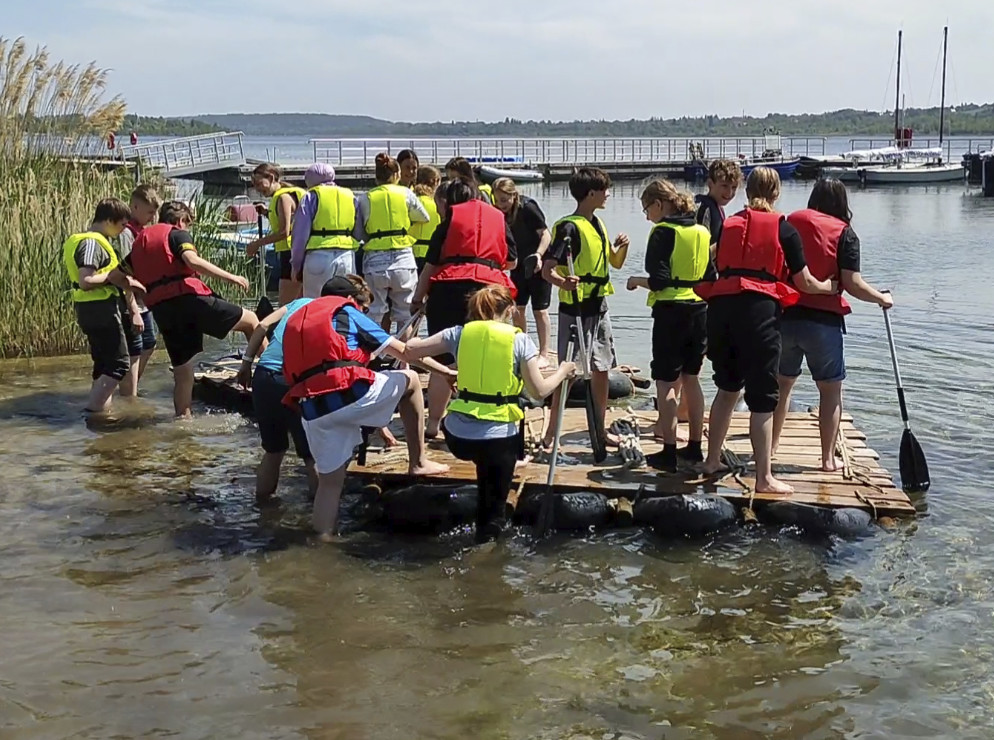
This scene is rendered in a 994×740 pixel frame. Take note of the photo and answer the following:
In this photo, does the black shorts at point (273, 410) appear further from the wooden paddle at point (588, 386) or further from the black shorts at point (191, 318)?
the black shorts at point (191, 318)

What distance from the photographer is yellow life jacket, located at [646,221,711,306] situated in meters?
7.12

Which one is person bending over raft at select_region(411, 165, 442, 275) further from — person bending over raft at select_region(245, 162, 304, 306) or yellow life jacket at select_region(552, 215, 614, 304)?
yellow life jacket at select_region(552, 215, 614, 304)

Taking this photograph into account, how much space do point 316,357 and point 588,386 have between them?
1.97m

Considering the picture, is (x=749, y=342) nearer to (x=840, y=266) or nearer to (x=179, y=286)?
(x=840, y=266)

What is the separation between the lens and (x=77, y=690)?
4.92 metres

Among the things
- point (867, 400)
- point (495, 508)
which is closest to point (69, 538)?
point (495, 508)

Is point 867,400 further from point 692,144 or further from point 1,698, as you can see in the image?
point 692,144

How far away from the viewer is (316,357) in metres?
6.31

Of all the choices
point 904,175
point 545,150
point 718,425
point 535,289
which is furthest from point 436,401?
point 545,150

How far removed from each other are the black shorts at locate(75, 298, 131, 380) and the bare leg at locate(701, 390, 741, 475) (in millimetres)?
5053

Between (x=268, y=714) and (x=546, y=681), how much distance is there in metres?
1.24

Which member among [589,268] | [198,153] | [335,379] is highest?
[198,153]

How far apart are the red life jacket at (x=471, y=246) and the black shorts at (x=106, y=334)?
10.6 feet

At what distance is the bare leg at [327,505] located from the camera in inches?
261
